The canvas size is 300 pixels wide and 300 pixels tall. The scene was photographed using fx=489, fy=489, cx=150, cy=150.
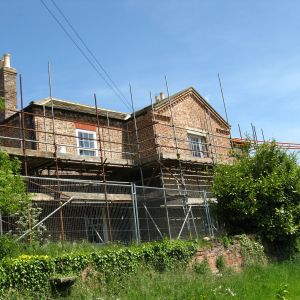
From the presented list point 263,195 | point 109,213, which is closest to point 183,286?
point 109,213

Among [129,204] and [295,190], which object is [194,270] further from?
[295,190]

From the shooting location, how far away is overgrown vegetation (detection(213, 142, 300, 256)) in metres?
18.4

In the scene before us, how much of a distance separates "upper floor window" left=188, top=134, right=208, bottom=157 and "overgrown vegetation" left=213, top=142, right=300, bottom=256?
748cm

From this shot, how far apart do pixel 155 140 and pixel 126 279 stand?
12693 millimetres

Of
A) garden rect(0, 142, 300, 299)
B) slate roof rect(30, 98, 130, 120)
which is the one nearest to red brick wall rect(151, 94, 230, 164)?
slate roof rect(30, 98, 130, 120)

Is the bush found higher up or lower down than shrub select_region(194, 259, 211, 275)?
higher up

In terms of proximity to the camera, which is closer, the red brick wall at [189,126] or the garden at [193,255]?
the garden at [193,255]

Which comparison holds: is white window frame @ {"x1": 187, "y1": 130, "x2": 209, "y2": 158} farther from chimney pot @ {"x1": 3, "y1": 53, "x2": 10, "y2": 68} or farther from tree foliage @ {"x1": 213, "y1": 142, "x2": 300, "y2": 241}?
chimney pot @ {"x1": 3, "y1": 53, "x2": 10, "y2": 68}

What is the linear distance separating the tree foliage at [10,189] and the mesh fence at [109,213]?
6.54ft

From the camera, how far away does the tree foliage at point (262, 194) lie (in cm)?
1839

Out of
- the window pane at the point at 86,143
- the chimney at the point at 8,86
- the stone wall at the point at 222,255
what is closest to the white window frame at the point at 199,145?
the window pane at the point at 86,143

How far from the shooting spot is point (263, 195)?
1859cm

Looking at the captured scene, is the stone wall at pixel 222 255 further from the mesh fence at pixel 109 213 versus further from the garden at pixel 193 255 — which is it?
the mesh fence at pixel 109 213

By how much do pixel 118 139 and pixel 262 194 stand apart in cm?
946
